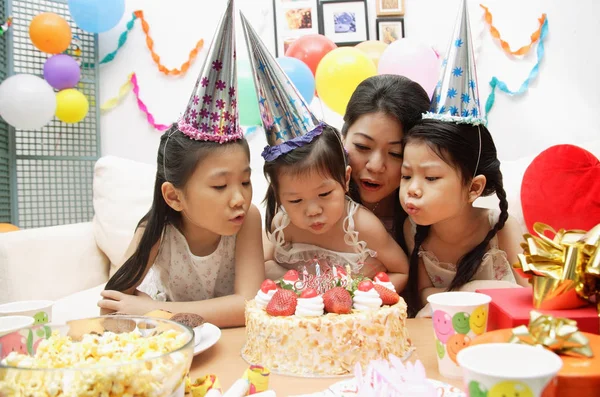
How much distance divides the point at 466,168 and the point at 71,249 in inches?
60.0

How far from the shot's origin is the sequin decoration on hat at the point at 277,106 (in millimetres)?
1400

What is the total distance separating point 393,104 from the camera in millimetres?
1550

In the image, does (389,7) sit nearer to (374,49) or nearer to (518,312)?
(374,49)

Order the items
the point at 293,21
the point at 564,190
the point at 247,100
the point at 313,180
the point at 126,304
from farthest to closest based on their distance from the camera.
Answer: the point at 293,21 → the point at 247,100 → the point at 564,190 → the point at 313,180 → the point at 126,304

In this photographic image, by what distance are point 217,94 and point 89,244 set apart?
1115 mm

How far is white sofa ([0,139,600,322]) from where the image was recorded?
5.81 ft

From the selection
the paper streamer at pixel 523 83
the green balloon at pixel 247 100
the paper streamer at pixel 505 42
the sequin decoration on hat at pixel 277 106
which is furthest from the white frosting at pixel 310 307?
the paper streamer at pixel 505 42

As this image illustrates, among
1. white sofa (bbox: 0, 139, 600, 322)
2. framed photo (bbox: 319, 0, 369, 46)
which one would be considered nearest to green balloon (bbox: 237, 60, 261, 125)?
white sofa (bbox: 0, 139, 600, 322)

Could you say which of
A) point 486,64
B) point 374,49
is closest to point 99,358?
point 374,49

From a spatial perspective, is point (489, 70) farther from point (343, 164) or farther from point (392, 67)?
point (343, 164)

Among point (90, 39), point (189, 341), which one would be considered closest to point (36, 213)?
point (90, 39)

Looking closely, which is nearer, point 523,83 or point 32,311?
point 32,311

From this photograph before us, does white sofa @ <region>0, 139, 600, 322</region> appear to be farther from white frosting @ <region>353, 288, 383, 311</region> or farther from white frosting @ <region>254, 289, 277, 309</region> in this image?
white frosting @ <region>353, 288, 383, 311</region>

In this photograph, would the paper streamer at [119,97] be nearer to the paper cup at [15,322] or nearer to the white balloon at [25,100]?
the white balloon at [25,100]
